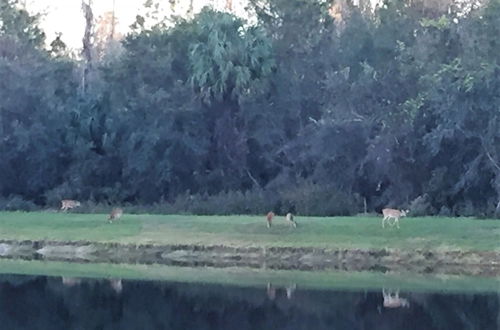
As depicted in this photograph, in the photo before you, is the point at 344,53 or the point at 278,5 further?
the point at 278,5

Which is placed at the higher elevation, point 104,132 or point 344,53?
point 344,53

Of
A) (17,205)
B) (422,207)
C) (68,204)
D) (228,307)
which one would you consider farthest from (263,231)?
(17,205)

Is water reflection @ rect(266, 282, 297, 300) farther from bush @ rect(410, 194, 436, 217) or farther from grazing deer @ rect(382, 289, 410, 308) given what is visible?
bush @ rect(410, 194, 436, 217)

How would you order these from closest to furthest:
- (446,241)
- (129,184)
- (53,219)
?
(446,241)
(53,219)
(129,184)

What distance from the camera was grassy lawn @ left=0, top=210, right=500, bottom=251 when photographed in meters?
32.0

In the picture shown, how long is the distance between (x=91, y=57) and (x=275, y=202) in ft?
71.5

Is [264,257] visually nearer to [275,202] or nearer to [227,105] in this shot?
[275,202]

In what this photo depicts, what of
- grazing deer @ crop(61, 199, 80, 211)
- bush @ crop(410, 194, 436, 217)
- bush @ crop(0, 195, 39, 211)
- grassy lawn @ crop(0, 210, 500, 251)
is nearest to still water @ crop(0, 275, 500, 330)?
grassy lawn @ crop(0, 210, 500, 251)

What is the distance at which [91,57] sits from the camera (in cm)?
5981

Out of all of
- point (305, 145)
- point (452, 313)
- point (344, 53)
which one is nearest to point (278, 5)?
point (344, 53)

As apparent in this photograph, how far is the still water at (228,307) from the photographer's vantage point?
20141mm

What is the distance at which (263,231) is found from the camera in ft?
114

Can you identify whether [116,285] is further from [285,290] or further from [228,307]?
[228,307]

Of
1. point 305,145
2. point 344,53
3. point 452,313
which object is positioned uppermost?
point 344,53
